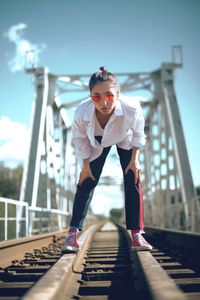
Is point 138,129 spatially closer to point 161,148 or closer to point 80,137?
point 80,137

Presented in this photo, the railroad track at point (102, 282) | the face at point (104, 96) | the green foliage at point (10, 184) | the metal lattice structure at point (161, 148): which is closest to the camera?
the railroad track at point (102, 282)

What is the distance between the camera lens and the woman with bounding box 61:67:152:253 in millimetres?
2756

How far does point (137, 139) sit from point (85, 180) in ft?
1.62

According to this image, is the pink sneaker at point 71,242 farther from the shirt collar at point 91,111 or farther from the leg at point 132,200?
the shirt collar at point 91,111

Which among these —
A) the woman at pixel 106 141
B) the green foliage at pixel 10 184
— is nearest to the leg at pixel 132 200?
the woman at pixel 106 141

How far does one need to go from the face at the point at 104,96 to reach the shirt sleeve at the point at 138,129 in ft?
0.72

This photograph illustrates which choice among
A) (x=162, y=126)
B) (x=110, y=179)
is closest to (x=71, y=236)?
(x=162, y=126)

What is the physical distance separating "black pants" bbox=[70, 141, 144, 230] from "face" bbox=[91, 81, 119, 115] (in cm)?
43

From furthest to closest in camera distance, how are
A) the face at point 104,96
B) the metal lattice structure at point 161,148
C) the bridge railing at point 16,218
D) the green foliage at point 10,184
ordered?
the green foliage at point 10,184
the metal lattice structure at point 161,148
the bridge railing at point 16,218
the face at point 104,96

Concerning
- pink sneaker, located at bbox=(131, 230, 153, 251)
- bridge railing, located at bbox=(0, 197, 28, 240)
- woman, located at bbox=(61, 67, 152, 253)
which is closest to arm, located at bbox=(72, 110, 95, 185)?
woman, located at bbox=(61, 67, 152, 253)

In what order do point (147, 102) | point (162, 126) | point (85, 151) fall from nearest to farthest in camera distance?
1. point (85, 151)
2. point (162, 126)
3. point (147, 102)

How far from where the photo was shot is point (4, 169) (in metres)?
52.9

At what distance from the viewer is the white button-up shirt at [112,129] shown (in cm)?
285

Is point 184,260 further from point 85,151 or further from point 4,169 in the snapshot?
point 4,169
